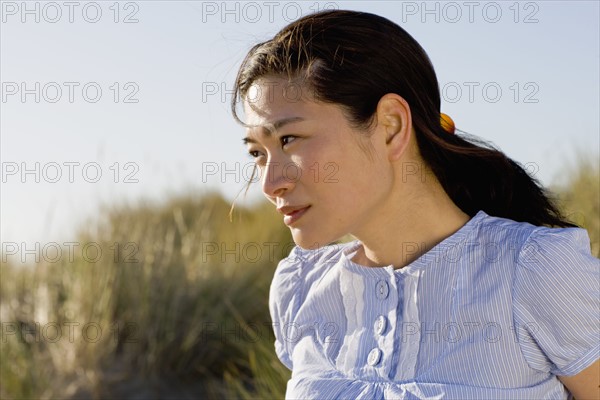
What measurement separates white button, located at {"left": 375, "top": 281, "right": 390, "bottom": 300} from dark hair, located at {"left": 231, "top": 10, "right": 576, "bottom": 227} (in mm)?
285

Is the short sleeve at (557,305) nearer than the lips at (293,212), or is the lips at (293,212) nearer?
the short sleeve at (557,305)

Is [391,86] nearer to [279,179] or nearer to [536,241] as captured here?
[279,179]

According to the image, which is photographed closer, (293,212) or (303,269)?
(293,212)

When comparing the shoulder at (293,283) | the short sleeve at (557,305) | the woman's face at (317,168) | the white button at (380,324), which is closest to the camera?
the short sleeve at (557,305)

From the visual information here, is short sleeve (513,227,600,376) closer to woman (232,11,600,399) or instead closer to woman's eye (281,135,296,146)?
woman (232,11,600,399)

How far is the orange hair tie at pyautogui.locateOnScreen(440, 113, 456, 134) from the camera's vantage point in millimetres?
2332

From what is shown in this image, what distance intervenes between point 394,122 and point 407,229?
27 centimetres

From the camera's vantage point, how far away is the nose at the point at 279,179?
84.7 inches

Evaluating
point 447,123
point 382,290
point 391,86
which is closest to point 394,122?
point 391,86

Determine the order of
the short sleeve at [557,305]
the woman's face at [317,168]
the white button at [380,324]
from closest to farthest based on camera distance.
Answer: the short sleeve at [557,305] < the woman's face at [317,168] < the white button at [380,324]

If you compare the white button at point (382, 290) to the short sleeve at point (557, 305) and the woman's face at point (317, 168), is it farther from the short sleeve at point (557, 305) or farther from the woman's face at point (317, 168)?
the short sleeve at point (557, 305)

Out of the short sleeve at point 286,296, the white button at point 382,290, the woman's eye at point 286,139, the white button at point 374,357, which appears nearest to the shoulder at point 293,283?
the short sleeve at point 286,296

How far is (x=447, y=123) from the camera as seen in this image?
2.34m

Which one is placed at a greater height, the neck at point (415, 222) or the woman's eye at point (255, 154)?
the woman's eye at point (255, 154)
